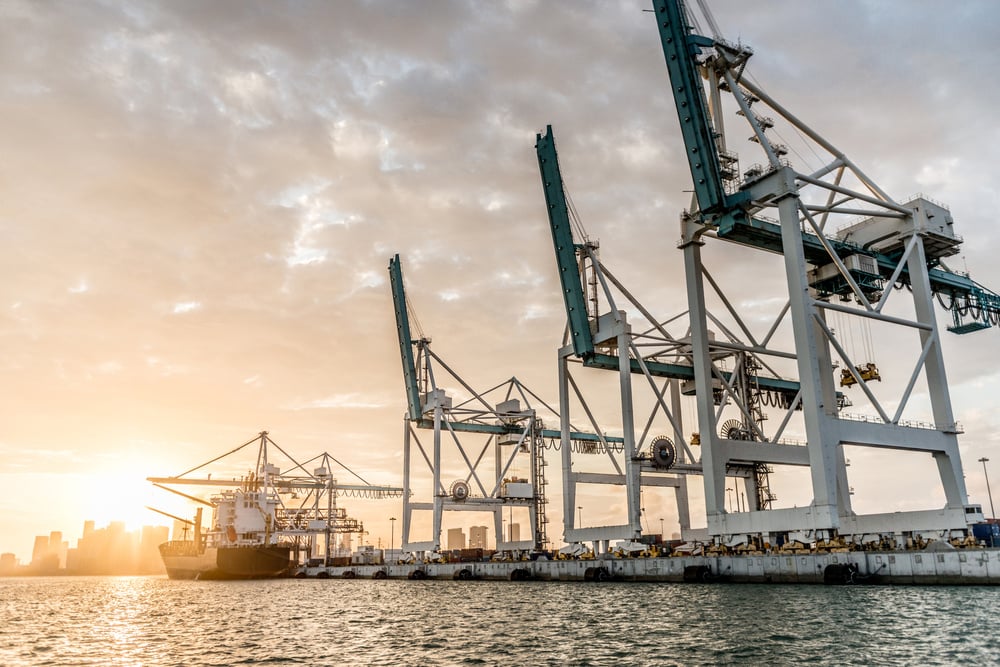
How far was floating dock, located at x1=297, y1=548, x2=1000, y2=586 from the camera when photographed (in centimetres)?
3070

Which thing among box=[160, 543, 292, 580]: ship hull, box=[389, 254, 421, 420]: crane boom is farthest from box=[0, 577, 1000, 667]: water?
box=[160, 543, 292, 580]: ship hull

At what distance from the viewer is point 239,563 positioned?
8744cm

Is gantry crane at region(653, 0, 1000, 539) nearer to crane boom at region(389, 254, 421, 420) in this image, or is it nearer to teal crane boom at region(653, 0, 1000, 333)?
teal crane boom at region(653, 0, 1000, 333)

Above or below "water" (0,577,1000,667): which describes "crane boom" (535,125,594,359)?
Result: above

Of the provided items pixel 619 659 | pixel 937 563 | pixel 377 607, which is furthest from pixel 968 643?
pixel 377 607

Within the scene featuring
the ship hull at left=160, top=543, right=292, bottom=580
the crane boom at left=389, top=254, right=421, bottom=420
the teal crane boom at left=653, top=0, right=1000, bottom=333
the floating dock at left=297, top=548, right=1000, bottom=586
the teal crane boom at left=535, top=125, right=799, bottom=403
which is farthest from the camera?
the ship hull at left=160, top=543, right=292, bottom=580

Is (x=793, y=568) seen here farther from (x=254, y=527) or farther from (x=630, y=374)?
(x=254, y=527)

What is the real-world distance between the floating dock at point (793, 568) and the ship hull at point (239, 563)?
41.4 metres

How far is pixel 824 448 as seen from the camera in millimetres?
37125

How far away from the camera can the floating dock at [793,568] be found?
101 ft

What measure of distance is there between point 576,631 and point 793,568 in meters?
15.3

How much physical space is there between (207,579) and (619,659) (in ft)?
273

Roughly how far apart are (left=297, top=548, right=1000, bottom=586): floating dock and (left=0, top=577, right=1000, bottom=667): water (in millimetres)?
737

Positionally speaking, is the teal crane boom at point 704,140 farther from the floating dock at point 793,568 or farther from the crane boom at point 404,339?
the crane boom at point 404,339
